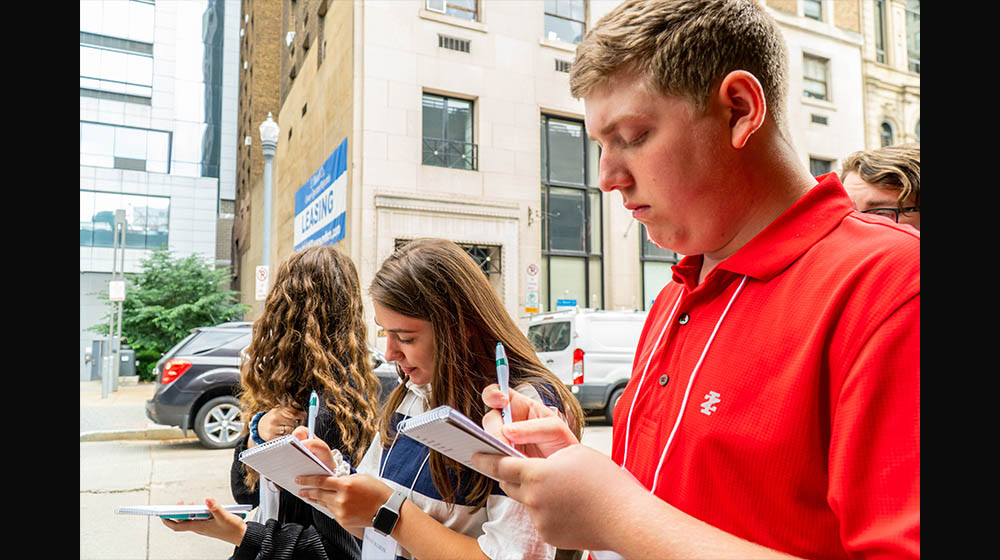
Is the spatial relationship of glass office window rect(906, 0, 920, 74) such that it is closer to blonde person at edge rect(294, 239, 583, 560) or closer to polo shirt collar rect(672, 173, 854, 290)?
blonde person at edge rect(294, 239, 583, 560)

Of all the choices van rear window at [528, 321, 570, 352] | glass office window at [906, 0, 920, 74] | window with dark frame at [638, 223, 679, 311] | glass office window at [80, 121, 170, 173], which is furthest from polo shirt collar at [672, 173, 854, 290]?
glass office window at [80, 121, 170, 173]

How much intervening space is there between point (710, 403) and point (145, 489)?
6186 millimetres

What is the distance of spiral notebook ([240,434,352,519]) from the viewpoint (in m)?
1.42

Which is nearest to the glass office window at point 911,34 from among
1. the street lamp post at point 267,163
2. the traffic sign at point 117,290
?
the street lamp post at point 267,163

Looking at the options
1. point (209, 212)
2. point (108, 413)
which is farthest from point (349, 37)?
point (209, 212)

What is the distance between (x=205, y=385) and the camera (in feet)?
22.5

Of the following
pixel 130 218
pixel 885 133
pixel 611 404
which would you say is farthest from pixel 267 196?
pixel 130 218

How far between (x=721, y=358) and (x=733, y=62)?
0.42 meters

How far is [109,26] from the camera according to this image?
56.4 feet

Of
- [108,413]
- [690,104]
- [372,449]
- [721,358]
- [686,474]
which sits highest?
[690,104]

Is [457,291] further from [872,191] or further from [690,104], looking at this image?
[872,191]

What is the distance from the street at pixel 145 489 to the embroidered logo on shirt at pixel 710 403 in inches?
174

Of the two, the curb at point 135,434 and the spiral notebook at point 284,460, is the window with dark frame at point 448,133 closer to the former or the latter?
the curb at point 135,434

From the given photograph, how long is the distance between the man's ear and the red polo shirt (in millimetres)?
130
